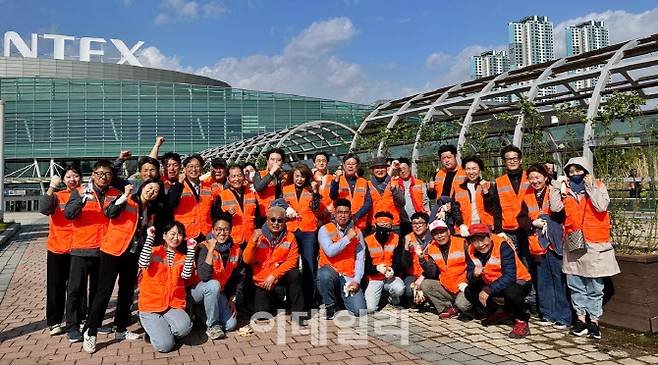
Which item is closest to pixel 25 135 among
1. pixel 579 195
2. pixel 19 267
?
pixel 19 267

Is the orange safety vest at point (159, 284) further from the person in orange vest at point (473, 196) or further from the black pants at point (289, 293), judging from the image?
the person in orange vest at point (473, 196)

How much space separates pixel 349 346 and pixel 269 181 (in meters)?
2.27

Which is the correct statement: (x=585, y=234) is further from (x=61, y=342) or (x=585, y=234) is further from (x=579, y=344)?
(x=61, y=342)

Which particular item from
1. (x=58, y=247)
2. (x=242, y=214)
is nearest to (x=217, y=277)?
(x=242, y=214)

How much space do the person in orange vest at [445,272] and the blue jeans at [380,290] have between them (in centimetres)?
36

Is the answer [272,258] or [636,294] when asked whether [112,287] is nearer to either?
[272,258]

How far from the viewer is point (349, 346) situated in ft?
14.8

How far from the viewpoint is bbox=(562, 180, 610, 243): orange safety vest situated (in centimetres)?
458

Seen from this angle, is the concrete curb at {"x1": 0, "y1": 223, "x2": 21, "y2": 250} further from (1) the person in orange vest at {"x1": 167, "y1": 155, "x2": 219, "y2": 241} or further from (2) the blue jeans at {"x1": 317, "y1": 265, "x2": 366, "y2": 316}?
(2) the blue jeans at {"x1": 317, "y1": 265, "x2": 366, "y2": 316}

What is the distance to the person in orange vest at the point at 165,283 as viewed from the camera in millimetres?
4527

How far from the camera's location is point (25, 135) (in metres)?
43.2

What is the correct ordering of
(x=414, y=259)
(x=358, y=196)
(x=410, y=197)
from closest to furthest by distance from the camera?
1. (x=414, y=259)
2. (x=358, y=196)
3. (x=410, y=197)

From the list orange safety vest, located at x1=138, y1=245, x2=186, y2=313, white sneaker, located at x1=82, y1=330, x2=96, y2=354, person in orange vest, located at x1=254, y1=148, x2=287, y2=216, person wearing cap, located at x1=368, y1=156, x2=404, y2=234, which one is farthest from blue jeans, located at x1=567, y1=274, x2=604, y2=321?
white sneaker, located at x1=82, y1=330, x2=96, y2=354

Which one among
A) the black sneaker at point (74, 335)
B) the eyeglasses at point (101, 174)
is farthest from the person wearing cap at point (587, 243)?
the black sneaker at point (74, 335)
